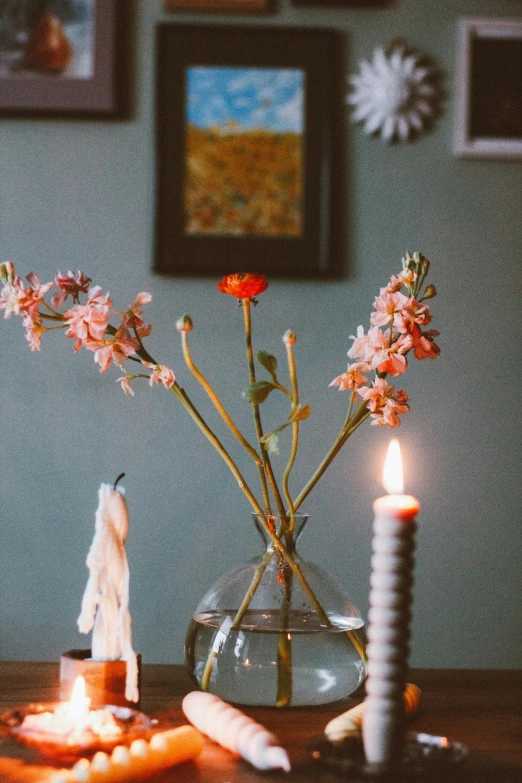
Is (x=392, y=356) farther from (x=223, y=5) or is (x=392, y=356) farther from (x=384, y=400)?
(x=223, y=5)

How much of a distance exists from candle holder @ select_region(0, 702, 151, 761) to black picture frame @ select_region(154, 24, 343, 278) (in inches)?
31.2

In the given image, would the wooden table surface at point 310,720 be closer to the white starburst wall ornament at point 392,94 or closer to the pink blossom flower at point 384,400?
the pink blossom flower at point 384,400

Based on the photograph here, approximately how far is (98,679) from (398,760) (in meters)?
0.33

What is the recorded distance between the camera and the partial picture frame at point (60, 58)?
54.6 inches

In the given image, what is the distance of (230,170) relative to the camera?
1396mm

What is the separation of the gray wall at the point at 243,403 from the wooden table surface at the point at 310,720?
258 mm

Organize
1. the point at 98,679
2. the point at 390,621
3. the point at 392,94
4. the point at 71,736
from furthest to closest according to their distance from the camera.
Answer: the point at 392,94 → the point at 98,679 → the point at 71,736 → the point at 390,621

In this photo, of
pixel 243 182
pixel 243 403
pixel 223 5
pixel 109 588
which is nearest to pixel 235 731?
pixel 109 588

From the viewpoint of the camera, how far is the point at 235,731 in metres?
0.74

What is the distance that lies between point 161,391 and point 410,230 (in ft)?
1.67

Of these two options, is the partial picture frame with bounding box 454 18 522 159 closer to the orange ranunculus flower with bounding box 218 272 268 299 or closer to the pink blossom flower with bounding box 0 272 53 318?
the orange ranunculus flower with bounding box 218 272 268 299

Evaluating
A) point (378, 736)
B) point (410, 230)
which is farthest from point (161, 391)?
point (378, 736)

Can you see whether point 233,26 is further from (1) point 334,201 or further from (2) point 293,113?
(1) point 334,201

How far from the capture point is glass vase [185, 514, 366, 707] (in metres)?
0.86
